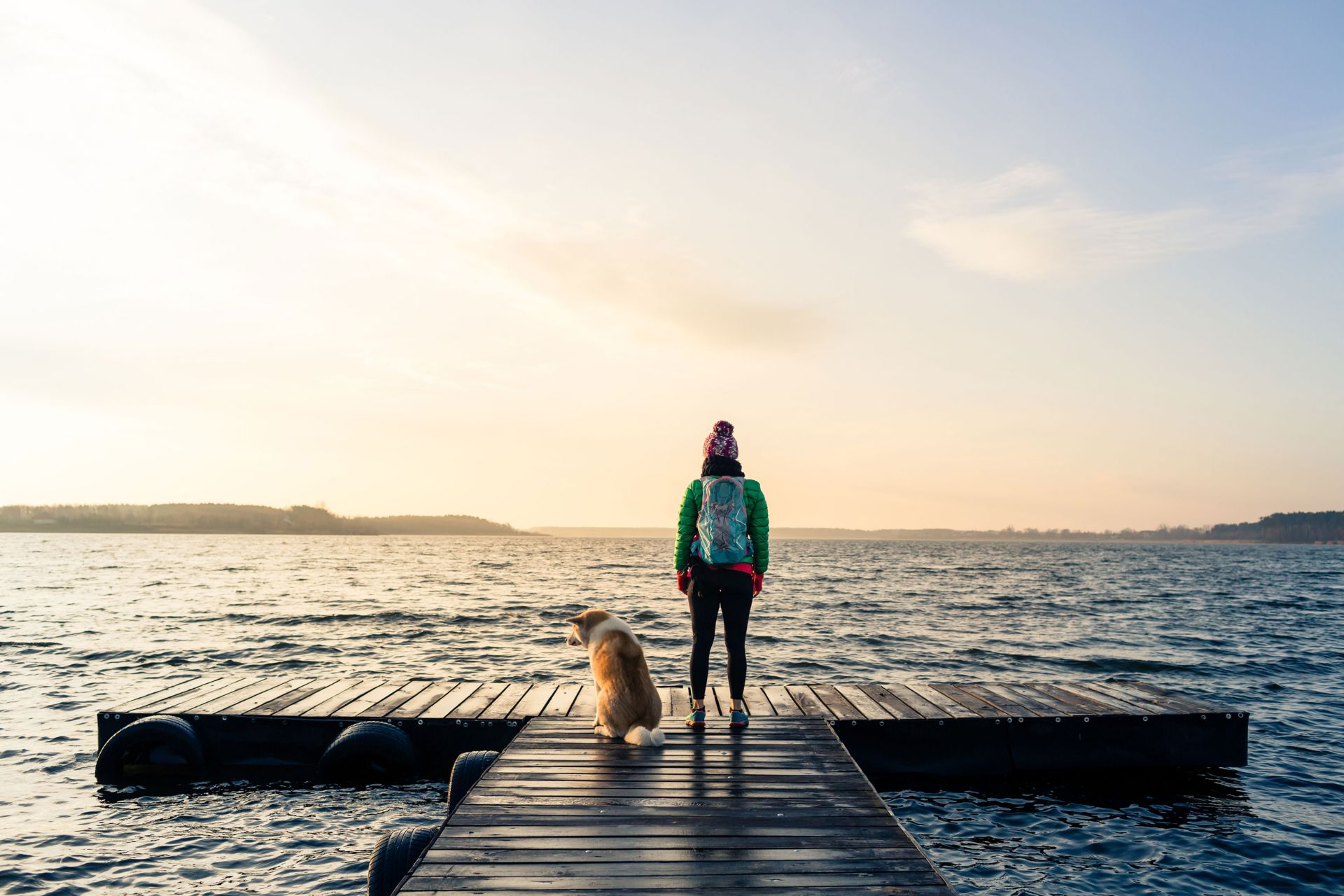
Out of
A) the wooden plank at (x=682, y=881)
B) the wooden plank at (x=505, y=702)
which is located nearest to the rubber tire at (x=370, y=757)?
the wooden plank at (x=505, y=702)

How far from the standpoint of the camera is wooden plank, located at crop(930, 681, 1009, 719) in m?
10.6

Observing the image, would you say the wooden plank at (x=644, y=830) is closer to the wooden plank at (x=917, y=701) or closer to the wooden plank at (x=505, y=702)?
the wooden plank at (x=505, y=702)

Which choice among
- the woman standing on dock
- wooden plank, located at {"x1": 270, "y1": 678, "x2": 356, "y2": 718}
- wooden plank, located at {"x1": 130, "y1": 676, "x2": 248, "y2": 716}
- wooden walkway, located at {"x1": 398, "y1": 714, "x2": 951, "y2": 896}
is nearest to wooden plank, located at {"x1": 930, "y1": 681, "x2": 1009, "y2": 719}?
wooden walkway, located at {"x1": 398, "y1": 714, "x2": 951, "y2": 896}

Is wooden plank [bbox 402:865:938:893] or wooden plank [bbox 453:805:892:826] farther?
wooden plank [bbox 453:805:892:826]

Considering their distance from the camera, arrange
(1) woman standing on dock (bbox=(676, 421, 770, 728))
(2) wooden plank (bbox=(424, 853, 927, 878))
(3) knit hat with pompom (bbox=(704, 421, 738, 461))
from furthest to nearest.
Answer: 1. (3) knit hat with pompom (bbox=(704, 421, 738, 461))
2. (1) woman standing on dock (bbox=(676, 421, 770, 728))
3. (2) wooden plank (bbox=(424, 853, 927, 878))

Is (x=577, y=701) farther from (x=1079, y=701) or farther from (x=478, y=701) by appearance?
(x=1079, y=701)

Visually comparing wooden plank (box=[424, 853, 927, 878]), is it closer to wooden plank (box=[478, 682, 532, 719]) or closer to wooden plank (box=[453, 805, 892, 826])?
wooden plank (box=[453, 805, 892, 826])

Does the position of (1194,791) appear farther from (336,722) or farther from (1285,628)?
(1285,628)

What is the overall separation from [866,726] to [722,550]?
4.20 meters

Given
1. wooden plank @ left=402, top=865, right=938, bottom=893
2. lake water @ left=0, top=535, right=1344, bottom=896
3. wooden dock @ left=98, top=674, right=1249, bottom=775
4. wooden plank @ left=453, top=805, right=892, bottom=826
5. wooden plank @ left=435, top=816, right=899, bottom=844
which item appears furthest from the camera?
wooden dock @ left=98, top=674, right=1249, bottom=775

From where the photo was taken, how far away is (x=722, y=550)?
760 cm

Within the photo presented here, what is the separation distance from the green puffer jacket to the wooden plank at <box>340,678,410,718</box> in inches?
221

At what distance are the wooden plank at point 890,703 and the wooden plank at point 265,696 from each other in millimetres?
8543

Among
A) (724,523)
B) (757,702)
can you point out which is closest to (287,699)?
(757,702)
